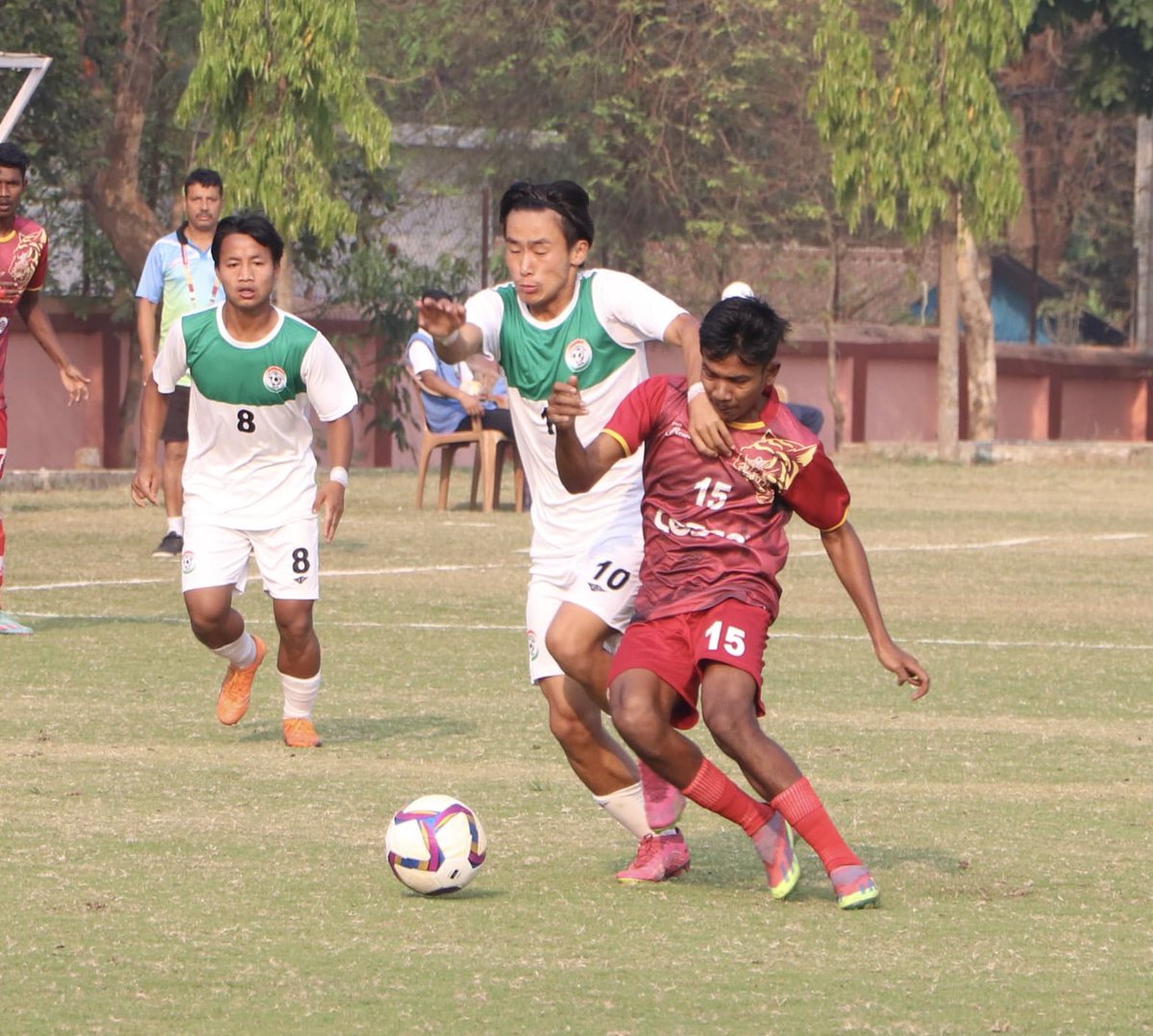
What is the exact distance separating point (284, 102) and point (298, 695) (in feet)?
48.4

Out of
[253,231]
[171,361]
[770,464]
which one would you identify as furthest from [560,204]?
[171,361]

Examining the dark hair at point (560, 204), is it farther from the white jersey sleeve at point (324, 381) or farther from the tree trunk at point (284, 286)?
the tree trunk at point (284, 286)

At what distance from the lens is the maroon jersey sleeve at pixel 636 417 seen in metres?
6.00

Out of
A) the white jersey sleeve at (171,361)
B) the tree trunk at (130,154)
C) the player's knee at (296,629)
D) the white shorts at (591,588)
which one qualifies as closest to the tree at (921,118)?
the tree trunk at (130,154)

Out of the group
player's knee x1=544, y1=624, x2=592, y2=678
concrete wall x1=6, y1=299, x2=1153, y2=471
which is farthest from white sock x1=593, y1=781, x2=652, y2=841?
concrete wall x1=6, y1=299, x2=1153, y2=471

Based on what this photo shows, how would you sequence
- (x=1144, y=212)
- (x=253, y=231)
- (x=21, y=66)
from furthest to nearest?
(x=1144, y=212)
(x=21, y=66)
(x=253, y=231)

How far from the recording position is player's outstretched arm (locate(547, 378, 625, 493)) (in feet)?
18.1

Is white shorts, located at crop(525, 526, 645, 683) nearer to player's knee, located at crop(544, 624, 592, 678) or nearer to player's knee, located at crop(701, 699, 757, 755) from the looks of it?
player's knee, located at crop(544, 624, 592, 678)

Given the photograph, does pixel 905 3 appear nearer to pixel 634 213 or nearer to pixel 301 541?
pixel 634 213

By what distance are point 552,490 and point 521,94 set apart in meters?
28.6

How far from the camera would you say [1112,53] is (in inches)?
1356

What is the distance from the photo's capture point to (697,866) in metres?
6.39

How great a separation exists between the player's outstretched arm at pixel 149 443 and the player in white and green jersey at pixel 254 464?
274mm

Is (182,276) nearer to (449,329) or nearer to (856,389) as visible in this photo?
(449,329)
